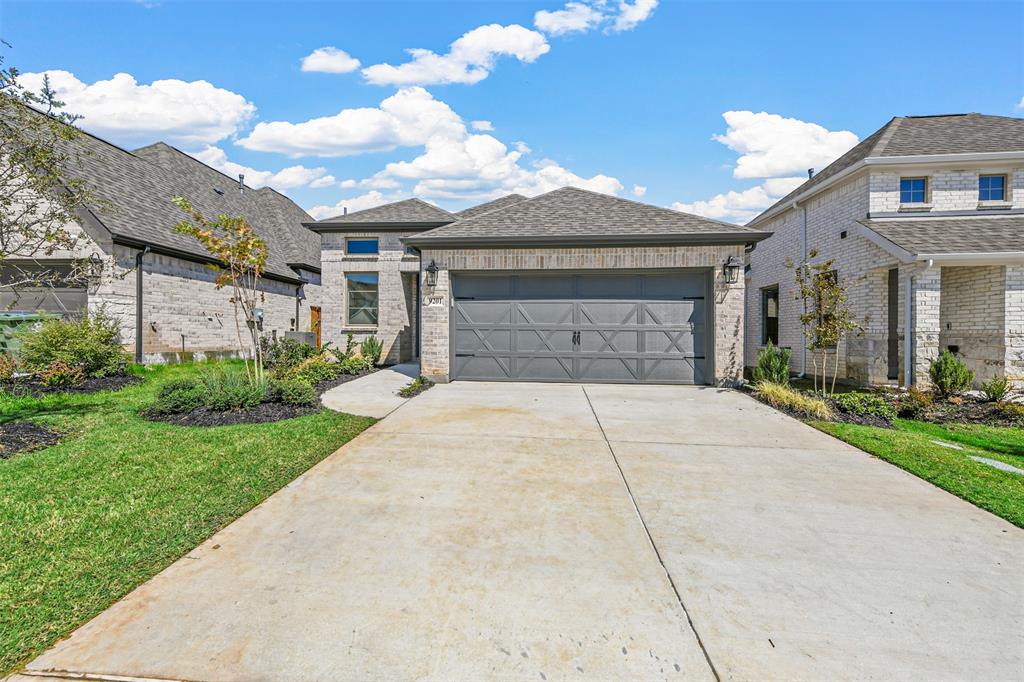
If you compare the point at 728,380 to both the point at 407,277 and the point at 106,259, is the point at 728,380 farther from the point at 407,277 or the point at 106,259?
the point at 106,259

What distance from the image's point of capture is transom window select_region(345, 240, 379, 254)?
14.2 metres

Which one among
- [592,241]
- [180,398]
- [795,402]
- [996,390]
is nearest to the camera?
[180,398]

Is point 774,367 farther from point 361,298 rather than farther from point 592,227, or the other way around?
point 361,298

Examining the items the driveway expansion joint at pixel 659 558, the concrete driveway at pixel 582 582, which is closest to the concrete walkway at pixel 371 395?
the concrete driveway at pixel 582 582

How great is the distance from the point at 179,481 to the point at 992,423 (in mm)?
10981

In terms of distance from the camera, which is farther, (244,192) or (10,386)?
(244,192)

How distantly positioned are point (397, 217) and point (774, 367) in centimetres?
1122

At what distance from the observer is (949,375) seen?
327 inches

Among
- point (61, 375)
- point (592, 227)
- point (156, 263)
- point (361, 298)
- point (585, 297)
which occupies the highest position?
point (592, 227)

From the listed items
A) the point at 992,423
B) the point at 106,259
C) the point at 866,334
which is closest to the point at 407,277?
the point at 106,259

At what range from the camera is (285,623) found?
224 cm

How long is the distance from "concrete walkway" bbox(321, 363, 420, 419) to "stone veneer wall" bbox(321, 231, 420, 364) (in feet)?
8.02

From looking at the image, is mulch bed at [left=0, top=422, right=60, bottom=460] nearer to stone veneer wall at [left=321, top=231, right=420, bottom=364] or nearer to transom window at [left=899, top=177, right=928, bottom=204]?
stone veneer wall at [left=321, top=231, right=420, bottom=364]

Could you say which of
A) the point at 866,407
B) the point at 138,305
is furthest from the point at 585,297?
the point at 138,305
